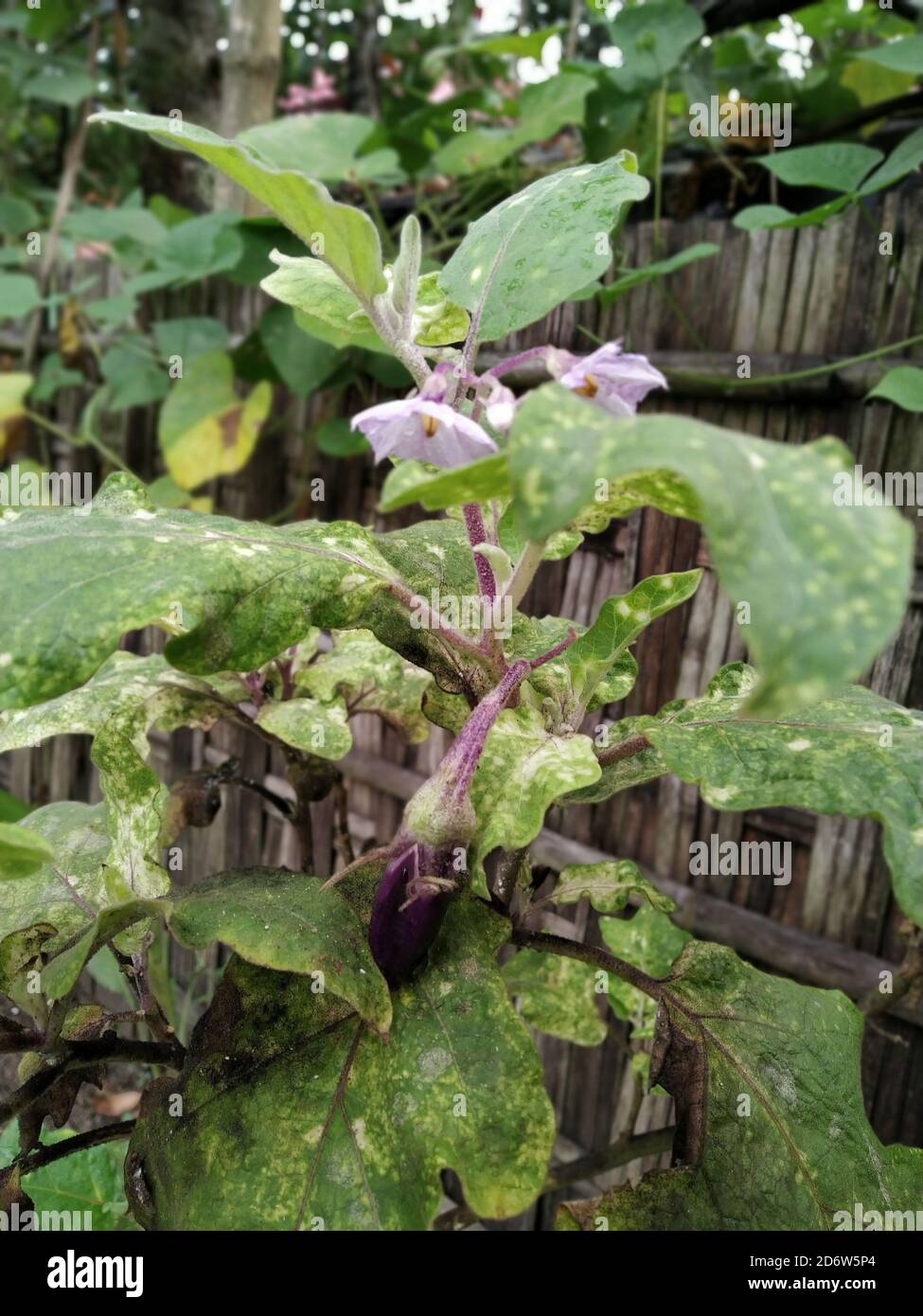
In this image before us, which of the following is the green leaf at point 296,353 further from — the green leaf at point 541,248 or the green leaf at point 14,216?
the green leaf at point 14,216

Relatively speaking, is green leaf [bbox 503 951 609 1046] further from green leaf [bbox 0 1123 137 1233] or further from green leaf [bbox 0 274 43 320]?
green leaf [bbox 0 274 43 320]

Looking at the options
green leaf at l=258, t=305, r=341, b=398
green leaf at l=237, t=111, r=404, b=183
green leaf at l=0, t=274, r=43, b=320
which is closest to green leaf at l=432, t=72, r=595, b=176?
green leaf at l=237, t=111, r=404, b=183

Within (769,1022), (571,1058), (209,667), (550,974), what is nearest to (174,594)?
(209,667)

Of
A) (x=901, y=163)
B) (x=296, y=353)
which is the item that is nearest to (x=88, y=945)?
(x=901, y=163)

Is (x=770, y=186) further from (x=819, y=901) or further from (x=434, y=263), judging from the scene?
(x=819, y=901)

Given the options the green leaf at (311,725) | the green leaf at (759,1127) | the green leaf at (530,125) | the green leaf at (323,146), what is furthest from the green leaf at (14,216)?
the green leaf at (759,1127)

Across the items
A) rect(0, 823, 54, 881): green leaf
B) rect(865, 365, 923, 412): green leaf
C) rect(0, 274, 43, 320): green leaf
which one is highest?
rect(0, 274, 43, 320): green leaf
